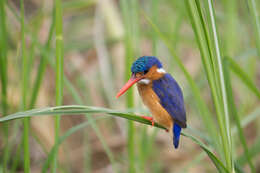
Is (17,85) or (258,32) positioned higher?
(17,85)

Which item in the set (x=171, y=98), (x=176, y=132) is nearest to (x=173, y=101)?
(x=171, y=98)

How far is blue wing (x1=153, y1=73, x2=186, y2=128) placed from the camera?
158cm

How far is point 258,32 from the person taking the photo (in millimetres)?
1242

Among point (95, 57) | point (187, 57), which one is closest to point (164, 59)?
point (187, 57)

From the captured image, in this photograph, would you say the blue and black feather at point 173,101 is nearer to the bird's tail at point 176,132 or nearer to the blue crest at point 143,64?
the bird's tail at point 176,132

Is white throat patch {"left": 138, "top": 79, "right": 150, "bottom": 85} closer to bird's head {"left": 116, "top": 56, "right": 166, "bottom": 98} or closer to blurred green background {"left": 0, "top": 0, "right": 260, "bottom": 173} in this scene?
bird's head {"left": 116, "top": 56, "right": 166, "bottom": 98}

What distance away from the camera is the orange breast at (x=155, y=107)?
1664 mm

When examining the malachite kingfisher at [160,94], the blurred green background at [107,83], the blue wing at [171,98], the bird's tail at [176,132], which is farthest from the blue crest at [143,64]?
the bird's tail at [176,132]

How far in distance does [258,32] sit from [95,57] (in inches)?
102

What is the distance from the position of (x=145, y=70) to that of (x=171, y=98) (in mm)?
193

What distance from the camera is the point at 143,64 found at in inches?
64.8

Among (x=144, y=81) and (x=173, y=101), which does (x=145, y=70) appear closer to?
(x=144, y=81)

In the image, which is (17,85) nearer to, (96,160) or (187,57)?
(96,160)

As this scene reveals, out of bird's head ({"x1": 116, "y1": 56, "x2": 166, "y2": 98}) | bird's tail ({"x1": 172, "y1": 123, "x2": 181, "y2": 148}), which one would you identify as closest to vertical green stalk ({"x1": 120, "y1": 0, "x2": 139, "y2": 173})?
bird's head ({"x1": 116, "y1": 56, "x2": 166, "y2": 98})
